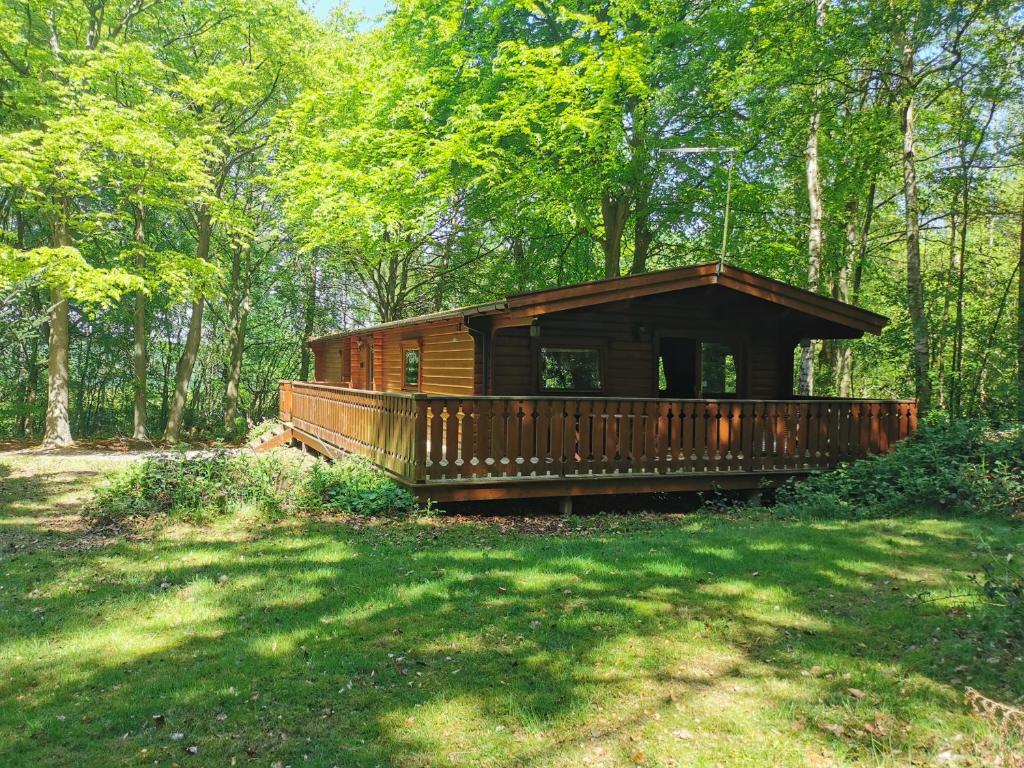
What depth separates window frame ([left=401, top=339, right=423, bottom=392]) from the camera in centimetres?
1507

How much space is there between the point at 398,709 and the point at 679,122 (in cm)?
1705

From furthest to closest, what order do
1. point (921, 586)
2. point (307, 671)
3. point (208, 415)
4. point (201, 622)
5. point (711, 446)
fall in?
point (208, 415) → point (711, 446) → point (921, 586) → point (201, 622) → point (307, 671)

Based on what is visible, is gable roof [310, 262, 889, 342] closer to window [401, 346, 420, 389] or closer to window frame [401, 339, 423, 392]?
window frame [401, 339, 423, 392]

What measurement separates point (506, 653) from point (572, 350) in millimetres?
8417

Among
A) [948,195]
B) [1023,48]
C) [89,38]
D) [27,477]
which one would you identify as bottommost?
[27,477]

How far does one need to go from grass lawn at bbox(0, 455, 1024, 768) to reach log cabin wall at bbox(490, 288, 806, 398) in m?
5.04

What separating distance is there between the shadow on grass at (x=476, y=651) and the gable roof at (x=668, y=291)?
4.27 meters

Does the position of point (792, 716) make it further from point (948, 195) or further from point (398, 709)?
point (948, 195)

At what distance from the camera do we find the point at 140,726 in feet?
12.1

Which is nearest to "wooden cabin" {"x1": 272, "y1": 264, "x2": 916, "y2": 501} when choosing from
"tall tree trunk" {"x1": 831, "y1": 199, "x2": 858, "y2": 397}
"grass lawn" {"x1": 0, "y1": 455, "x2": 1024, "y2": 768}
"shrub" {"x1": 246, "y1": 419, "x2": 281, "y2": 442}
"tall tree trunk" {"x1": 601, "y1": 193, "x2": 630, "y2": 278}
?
"grass lawn" {"x1": 0, "y1": 455, "x2": 1024, "y2": 768}

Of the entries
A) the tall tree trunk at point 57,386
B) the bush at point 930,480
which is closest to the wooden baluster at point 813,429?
the bush at point 930,480

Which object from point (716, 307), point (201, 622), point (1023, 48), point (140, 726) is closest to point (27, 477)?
point (201, 622)

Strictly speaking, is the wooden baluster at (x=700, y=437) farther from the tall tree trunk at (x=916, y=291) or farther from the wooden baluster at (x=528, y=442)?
the tall tree trunk at (x=916, y=291)

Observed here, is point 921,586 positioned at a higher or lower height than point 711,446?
lower
